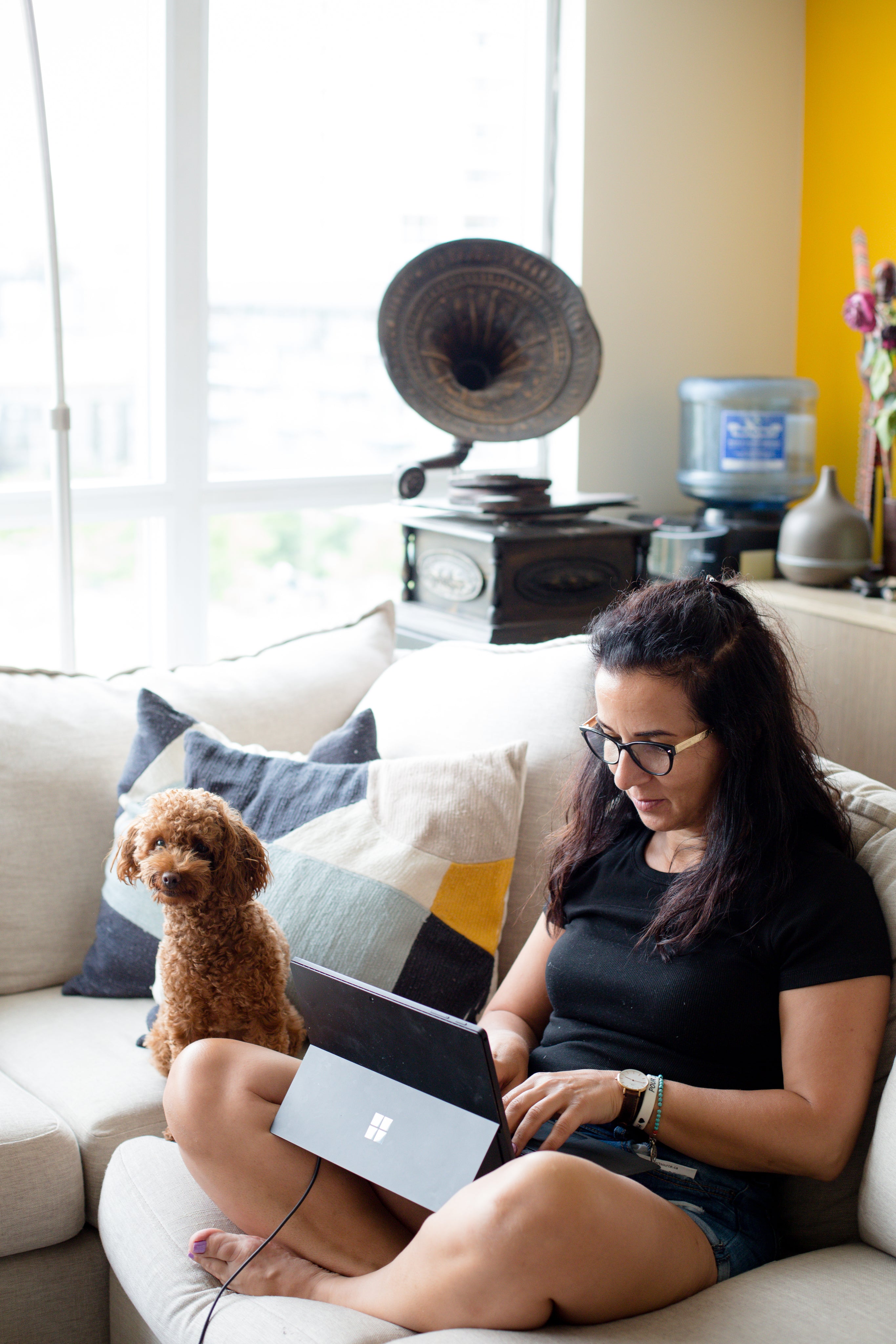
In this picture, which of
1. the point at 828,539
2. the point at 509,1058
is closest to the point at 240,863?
the point at 509,1058

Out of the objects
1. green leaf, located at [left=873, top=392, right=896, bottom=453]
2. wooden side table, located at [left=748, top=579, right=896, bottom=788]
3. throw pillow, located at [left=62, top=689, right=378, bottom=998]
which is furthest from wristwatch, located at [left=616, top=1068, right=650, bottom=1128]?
green leaf, located at [left=873, top=392, right=896, bottom=453]

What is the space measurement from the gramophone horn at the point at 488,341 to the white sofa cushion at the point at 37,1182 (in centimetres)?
157

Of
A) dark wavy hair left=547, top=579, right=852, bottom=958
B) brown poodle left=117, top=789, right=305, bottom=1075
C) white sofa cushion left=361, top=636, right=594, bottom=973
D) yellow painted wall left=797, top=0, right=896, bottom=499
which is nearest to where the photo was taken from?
dark wavy hair left=547, top=579, right=852, bottom=958

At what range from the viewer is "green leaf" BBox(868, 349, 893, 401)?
9.14ft

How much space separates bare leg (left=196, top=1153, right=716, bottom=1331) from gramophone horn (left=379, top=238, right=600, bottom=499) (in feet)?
5.74

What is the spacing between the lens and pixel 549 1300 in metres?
1.07

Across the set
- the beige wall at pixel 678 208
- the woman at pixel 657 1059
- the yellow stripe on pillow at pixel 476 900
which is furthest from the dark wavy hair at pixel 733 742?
the beige wall at pixel 678 208

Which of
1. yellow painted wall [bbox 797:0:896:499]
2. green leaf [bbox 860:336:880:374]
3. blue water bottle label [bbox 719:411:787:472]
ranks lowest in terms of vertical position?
blue water bottle label [bbox 719:411:787:472]

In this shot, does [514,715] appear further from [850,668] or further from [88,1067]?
[850,668]

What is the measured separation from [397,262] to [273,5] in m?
0.68

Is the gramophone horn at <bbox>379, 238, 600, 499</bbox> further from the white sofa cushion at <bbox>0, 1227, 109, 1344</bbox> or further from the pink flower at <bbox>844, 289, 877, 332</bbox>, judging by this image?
the white sofa cushion at <bbox>0, 1227, 109, 1344</bbox>

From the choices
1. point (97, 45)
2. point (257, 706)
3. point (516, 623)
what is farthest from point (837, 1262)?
point (97, 45)

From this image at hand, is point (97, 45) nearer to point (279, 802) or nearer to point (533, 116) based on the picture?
point (533, 116)

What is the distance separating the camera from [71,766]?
1867 mm
